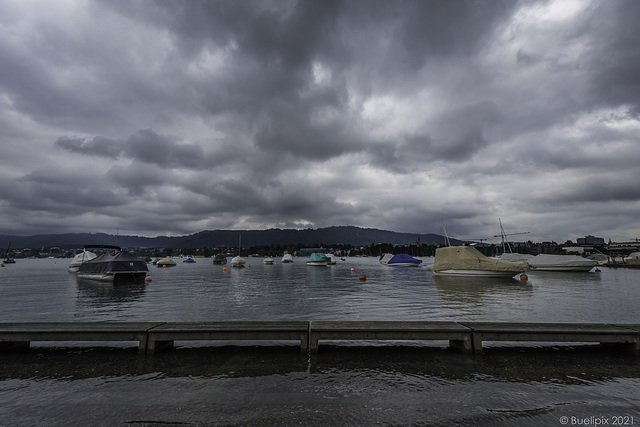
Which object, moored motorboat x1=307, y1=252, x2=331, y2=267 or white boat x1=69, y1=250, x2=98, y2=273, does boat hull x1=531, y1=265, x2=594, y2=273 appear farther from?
white boat x1=69, y1=250, x2=98, y2=273

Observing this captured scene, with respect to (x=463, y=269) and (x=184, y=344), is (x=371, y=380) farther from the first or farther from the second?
(x=463, y=269)

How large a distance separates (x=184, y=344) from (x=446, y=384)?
30.4 feet

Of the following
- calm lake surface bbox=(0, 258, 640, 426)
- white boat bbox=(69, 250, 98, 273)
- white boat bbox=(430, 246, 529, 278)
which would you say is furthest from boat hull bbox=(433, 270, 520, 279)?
white boat bbox=(69, 250, 98, 273)

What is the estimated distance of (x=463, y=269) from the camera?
50.4m

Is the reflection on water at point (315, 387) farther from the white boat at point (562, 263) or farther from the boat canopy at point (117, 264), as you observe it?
the white boat at point (562, 263)

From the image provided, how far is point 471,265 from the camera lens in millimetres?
49594

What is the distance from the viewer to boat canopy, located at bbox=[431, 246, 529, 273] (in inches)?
1906

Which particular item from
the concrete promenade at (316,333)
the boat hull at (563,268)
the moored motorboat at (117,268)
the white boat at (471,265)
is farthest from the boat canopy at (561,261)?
the moored motorboat at (117,268)

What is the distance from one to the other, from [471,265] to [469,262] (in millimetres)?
552

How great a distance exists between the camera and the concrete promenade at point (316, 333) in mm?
9906

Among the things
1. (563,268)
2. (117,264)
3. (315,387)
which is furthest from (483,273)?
(117,264)

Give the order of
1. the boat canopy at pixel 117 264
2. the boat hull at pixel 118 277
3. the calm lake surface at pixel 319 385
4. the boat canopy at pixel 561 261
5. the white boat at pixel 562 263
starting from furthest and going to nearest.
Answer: the white boat at pixel 562 263
the boat canopy at pixel 561 261
the boat canopy at pixel 117 264
the boat hull at pixel 118 277
the calm lake surface at pixel 319 385

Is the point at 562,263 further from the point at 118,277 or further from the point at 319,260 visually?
the point at 118,277

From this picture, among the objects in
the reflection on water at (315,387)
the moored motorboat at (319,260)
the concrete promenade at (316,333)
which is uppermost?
the concrete promenade at (316,333)
